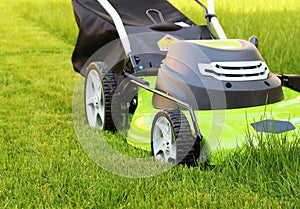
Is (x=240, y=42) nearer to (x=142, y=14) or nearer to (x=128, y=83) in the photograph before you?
(x=128, y=83)

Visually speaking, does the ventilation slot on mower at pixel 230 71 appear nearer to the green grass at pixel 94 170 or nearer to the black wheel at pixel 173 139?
the black wheel at pixel 173 139

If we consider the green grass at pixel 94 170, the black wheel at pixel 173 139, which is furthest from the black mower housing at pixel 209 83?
the green grass at pixel 94 170

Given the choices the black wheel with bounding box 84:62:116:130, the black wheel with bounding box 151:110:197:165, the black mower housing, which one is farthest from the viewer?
the black wheel with bounding box 84:62:116:130

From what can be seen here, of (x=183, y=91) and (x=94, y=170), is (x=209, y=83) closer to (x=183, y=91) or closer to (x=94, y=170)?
(x=183, y=91)

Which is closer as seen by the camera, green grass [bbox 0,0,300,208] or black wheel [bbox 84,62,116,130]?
green grass [bbox 0,0,300,208]

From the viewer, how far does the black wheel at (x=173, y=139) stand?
2.70 m

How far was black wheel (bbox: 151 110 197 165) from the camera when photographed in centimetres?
270

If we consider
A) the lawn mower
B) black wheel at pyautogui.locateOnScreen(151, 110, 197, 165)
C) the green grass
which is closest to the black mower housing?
the lawn mower

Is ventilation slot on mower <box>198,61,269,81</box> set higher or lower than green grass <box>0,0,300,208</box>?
higher

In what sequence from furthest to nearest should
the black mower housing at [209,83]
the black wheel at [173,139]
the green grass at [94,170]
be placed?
1. the black mower housing at [209,83]
2. the black wheel at [173,139]
3. the green grass at [94,170]

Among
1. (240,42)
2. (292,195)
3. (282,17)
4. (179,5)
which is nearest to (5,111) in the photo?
(240,42)

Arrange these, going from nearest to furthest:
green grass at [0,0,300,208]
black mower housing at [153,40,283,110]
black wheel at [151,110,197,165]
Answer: green grass at [0,0,300,208]
black wheel at [151,110,197,165]
black mower housing at [153,40,283,110]

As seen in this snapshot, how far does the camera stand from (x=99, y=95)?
3.73 meters

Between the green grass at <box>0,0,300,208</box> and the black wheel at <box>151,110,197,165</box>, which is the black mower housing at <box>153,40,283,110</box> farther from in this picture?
the green grass at <box>0,0,300,208</box>
